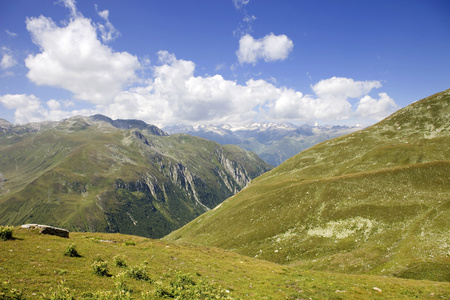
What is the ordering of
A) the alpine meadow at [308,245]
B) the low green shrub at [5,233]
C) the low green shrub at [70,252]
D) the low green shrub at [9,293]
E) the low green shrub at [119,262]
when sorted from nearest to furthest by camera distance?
the low green shrub at [9,293], the alpine meadow at [308,245], the low green shrub at [70,252], the low green shrub at [119,262], the low green shrub at [5,233]

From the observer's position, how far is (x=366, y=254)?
43281mm

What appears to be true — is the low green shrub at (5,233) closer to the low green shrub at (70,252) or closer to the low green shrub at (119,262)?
the low green shrub at (70,252)

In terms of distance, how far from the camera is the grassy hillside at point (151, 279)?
13172 millimetres

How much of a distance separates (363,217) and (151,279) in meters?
56.6

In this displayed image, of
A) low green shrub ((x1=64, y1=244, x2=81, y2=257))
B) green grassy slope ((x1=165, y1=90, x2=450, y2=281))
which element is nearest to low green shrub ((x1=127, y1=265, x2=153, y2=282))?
low green shrub ((x1=64, y1=244, x2=81, y2=257))

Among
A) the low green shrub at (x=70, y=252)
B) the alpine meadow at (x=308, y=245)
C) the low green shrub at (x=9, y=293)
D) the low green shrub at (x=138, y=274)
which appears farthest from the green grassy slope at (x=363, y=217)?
the low green shrub at (x=9, y=293)

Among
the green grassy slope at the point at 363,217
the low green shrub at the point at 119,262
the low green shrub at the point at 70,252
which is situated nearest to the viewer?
the low green shrub at the point at 70,252

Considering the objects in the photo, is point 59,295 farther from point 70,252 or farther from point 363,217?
point 363,217

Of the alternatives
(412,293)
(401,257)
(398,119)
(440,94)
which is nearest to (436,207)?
(401,257)

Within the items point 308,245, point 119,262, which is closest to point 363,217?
point 308,245

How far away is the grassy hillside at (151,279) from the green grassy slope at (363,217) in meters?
17.0

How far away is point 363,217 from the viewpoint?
55094 mm

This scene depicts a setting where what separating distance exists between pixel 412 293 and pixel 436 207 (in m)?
41.4

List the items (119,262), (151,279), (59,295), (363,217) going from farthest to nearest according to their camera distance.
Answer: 1. (363,217)
2. (119,262)
3. (151,279)
4. (59,295)
